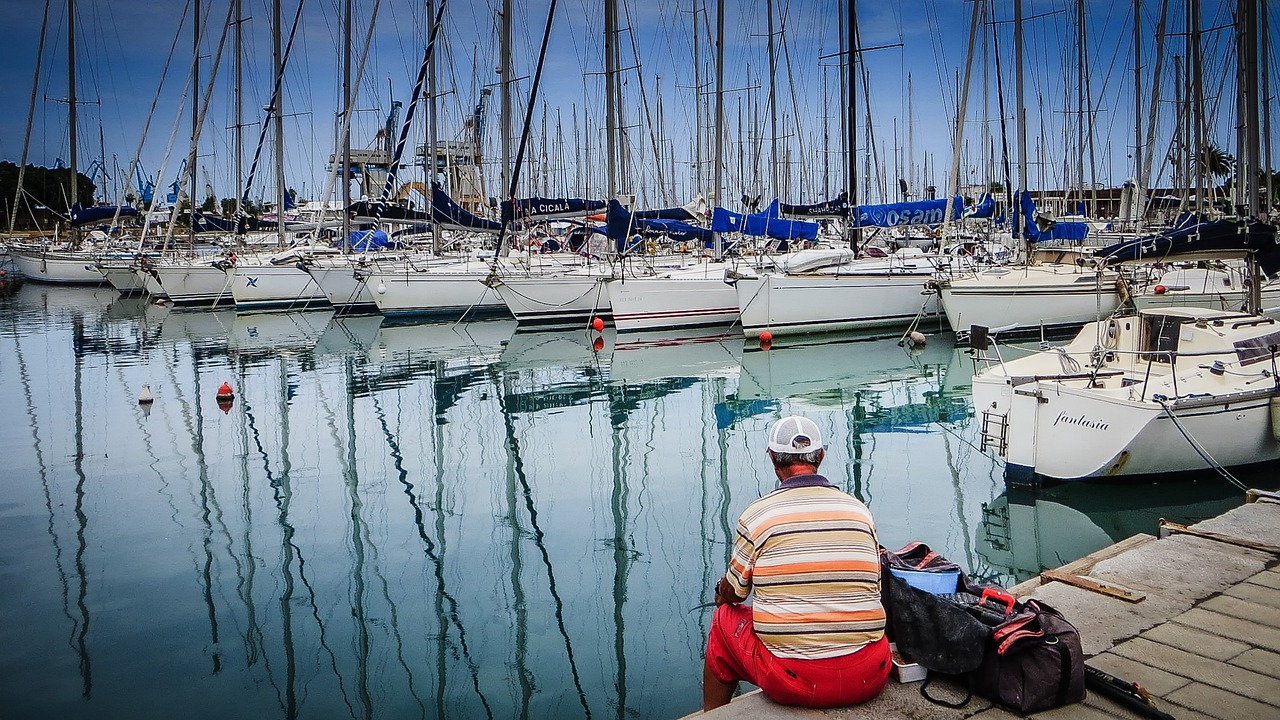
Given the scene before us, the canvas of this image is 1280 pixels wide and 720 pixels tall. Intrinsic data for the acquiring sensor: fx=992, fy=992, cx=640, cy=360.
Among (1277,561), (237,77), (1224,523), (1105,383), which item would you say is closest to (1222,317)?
(1105,383)

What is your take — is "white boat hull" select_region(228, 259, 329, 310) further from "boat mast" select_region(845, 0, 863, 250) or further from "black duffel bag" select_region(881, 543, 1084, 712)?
"black duffel bag" select_region(881, 543, 1084, 712)

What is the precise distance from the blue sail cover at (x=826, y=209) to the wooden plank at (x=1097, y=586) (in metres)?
23.6

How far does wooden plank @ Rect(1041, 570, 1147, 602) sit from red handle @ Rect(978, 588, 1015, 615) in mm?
1461

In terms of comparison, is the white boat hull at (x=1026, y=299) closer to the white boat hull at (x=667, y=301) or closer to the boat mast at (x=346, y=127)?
the white boat hull at (x=667, y=301)

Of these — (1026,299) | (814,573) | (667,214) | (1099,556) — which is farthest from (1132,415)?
(667,214)

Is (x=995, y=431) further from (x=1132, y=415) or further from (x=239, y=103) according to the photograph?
(x=239, y=103)

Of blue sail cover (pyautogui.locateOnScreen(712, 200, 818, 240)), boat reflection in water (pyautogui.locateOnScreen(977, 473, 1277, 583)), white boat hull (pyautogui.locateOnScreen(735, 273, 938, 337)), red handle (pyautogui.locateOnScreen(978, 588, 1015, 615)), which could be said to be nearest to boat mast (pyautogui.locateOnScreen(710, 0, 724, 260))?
blue sail cover (pyautogui.locateOnScreen(712, 200, 818, 240))

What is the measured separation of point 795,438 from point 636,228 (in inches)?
1008

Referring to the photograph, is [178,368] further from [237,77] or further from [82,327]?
[237,77]

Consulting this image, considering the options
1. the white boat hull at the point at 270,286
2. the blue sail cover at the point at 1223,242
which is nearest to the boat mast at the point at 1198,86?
the blue sail cover at the point at 1223,242

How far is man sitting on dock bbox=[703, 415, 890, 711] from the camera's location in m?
3.97

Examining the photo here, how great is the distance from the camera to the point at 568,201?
31.7 meters

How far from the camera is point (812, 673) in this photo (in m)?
4.10

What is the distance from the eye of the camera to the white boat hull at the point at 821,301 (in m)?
25.3
